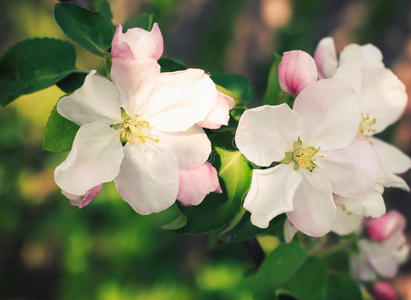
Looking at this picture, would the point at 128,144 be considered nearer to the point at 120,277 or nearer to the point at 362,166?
the point at 362,166

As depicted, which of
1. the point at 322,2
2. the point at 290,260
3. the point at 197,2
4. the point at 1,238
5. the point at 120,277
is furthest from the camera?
the point at 322,2

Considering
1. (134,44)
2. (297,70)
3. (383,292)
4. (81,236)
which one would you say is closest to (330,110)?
(297,70)

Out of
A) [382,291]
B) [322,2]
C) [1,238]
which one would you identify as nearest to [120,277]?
[1,238]

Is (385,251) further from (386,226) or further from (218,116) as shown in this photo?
(218,116)

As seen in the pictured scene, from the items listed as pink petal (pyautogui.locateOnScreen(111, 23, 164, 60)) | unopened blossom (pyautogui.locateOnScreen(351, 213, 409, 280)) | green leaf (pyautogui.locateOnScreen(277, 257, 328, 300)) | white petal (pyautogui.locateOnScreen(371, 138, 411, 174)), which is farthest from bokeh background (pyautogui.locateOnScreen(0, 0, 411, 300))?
pink petal (pyautogui.locateOnScreen(111, 23, 164, 60))

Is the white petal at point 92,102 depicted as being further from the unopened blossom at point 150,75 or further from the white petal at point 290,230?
the white petal at point 290,230

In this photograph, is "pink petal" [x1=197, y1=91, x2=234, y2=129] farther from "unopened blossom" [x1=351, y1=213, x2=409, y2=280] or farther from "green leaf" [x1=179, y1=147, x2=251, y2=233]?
"unopened blossom" [x1=351, y1=213, x2=409, y2=280]

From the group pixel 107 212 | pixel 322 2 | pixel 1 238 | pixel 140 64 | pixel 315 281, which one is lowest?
pixel 1 238
